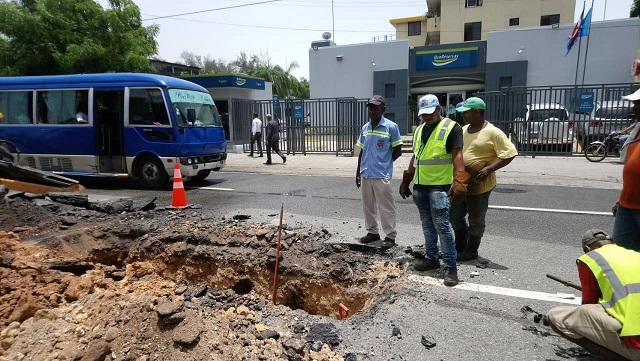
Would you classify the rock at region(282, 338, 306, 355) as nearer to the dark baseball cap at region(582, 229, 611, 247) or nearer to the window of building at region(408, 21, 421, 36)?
the dark baseball cap at region(582, 229, 611, 247)

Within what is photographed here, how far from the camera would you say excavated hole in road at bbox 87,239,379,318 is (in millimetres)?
4102

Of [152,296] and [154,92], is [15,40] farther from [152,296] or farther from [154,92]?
[152,296]

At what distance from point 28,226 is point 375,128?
5.01 metres

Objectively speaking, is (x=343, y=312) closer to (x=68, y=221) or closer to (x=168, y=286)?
(x=168, y=286)

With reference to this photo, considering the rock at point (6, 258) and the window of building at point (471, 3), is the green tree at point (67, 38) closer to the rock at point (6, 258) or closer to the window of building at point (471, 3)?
the rock at point (6, 258)

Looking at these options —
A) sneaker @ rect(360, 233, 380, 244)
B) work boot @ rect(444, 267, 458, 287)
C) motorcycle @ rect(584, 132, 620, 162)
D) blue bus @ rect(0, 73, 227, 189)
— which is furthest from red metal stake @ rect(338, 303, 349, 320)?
motorcycle @ rect(584, 132, 620, 162)

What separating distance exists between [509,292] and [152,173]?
8317 millimetres

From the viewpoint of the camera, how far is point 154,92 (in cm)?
916

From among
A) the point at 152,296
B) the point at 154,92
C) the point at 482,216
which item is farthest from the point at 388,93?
the point at 152,296

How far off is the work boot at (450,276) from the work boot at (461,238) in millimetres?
736

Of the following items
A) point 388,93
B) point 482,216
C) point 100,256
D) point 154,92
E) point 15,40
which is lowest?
point 100,256

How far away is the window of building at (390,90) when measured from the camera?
81.9ft

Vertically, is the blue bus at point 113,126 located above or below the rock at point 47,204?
above

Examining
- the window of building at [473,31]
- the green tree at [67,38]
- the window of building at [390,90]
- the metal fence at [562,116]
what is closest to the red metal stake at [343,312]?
the metal fence at [562,116]
